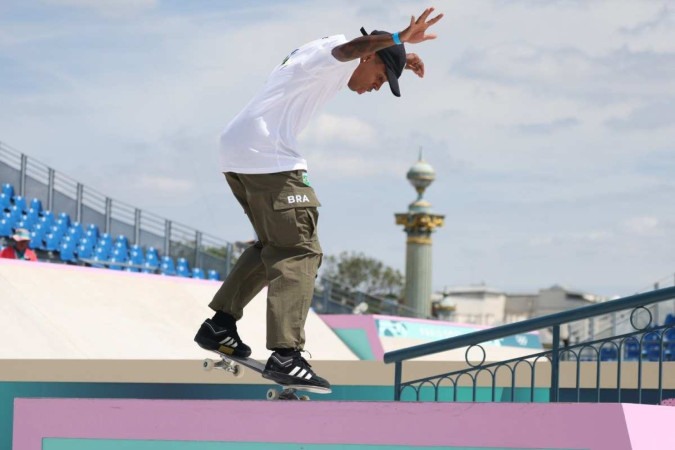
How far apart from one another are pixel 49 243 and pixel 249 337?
478cm

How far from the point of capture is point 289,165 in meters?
6.37

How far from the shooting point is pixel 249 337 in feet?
64.7

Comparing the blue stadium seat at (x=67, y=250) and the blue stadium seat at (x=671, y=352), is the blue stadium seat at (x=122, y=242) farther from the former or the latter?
the blue stadium seat at (x=671, y=352)

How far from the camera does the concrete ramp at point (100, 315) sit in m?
15.1

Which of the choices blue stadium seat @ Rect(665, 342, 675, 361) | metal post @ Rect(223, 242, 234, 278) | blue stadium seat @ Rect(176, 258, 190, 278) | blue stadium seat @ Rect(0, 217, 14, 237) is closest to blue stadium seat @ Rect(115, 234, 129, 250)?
blue stadium seat @ Rect(176, 258, 190, 278)

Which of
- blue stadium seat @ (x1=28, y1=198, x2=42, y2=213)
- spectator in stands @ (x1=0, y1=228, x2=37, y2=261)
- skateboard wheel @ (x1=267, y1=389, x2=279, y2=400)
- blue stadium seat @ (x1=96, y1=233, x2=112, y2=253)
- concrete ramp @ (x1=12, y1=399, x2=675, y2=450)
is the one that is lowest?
concrete ramp @ (x1=12, y1=399, x2=675, y2=450)

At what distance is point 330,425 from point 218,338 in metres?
0.96

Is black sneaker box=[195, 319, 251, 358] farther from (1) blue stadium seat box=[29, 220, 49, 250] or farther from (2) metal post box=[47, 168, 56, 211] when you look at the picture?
(2) metal post box=[47, 168, 56, 211]

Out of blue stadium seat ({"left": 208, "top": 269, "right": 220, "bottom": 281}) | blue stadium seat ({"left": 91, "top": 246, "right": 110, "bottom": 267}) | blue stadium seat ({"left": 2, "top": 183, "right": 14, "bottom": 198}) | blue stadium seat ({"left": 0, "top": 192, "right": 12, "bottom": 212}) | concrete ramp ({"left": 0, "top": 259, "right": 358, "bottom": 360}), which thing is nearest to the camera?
concrete ramp ({"left": 0, "top": 259, "right": 358, "bottom": 360})

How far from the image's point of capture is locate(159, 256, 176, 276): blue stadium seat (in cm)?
2541

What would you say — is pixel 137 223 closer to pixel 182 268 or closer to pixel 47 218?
pixel 182 268

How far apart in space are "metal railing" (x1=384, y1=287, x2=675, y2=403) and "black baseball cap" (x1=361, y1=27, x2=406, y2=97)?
167 centimetres

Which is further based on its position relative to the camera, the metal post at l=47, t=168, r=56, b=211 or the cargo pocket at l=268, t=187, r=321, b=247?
the metal post at l=47, t=168, r=56, b=211

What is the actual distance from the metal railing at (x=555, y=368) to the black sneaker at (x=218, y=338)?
1.18 metres
